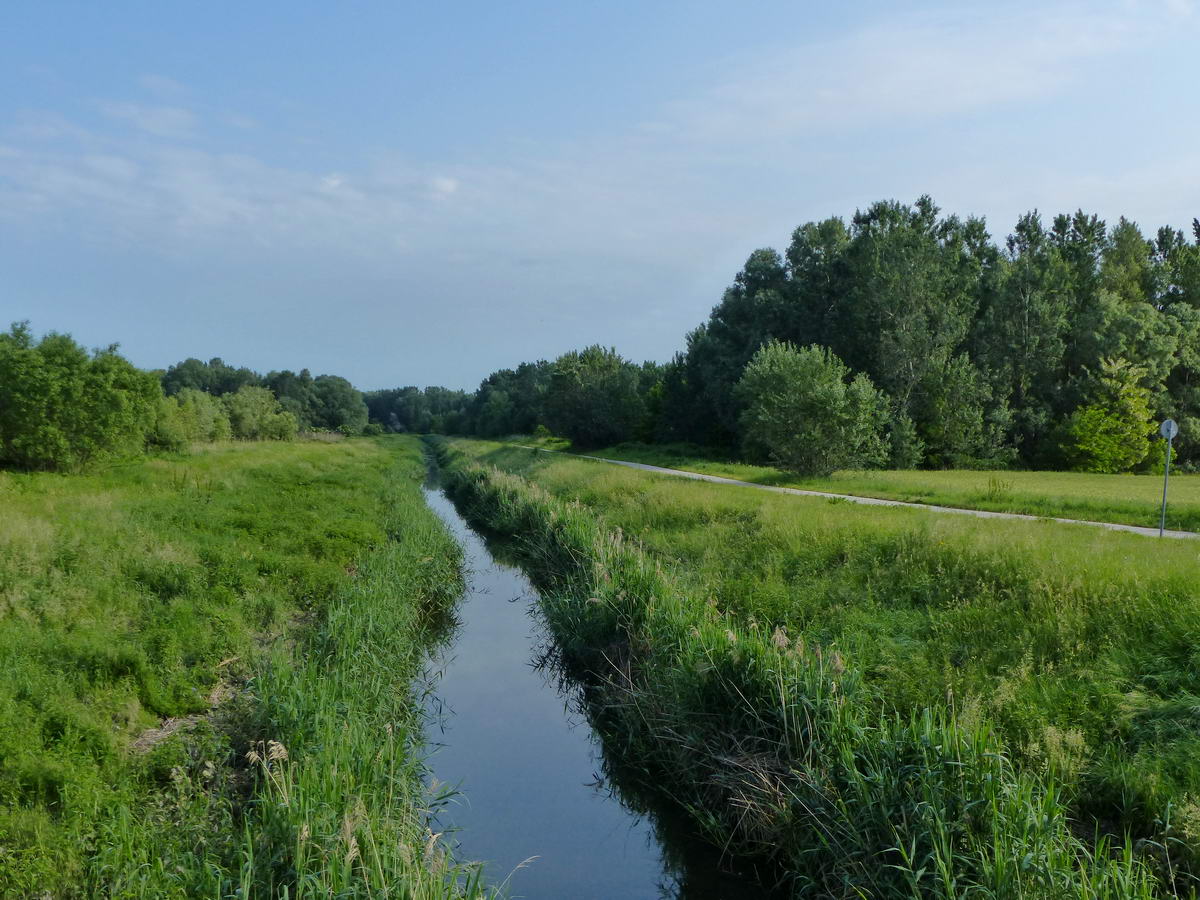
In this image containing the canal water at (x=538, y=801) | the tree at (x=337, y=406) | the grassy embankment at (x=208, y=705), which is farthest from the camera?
the tree at (x=337, y=406)

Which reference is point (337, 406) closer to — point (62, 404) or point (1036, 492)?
point (62, 404)

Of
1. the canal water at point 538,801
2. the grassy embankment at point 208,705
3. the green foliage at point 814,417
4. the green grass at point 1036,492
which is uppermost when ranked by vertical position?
the green foliage at point 814,417

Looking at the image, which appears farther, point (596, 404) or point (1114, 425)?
point (596, 404)

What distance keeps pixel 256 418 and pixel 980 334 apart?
176 feet

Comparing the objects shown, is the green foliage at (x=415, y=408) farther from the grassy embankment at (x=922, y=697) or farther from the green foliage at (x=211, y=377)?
the grassy embankment at (x=922, y=697)

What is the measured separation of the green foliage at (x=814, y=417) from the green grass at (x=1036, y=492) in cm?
90

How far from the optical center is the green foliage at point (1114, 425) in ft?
129

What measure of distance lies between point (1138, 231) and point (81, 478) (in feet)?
202

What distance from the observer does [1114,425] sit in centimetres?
3950

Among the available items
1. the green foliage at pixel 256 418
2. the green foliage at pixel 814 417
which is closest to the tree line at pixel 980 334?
the green foliage at pixel 814 417

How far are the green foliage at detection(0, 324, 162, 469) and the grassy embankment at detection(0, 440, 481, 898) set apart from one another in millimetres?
6714

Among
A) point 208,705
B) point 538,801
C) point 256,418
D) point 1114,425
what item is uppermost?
point 1114,425

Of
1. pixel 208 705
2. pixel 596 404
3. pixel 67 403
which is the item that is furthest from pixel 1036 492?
pixel 596 404

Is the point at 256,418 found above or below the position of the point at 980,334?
below
